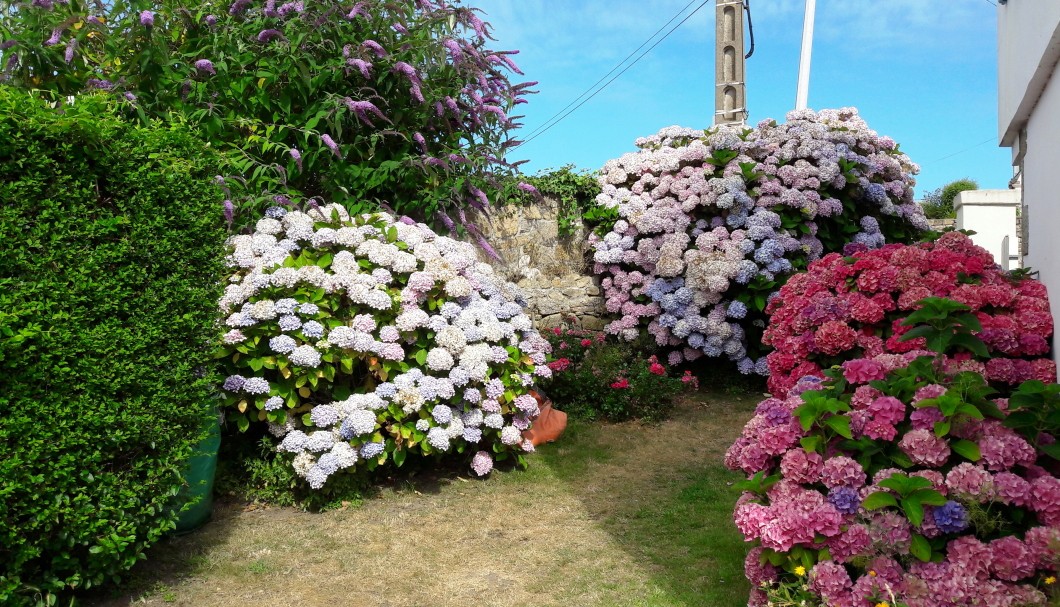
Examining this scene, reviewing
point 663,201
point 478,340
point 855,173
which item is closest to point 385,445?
point 478,340

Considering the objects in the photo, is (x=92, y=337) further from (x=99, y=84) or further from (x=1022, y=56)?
(x=1022, y=56)

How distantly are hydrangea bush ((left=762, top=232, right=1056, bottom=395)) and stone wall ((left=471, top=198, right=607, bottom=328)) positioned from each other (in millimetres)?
3346

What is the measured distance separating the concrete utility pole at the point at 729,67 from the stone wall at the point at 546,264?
446 centimetres

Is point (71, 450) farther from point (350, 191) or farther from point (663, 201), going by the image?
point (663, 201)

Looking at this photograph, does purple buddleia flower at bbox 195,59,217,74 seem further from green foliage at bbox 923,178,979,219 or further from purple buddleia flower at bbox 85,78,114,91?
green foliage at bbox 923,178,979,219

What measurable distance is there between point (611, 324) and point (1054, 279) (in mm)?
4417

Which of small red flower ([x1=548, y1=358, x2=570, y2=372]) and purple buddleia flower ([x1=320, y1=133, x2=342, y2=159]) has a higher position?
purple buddleia flower ([x1=320, y1=133, x2=342, y2=159])

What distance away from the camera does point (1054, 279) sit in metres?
4.03

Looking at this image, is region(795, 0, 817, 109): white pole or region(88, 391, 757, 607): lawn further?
region(795, 0, 817, 109): white pole

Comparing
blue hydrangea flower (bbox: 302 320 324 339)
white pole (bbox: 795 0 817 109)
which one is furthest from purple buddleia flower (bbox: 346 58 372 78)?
white pole (bbox: 795 0 817 109)

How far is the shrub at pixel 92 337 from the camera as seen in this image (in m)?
2.97

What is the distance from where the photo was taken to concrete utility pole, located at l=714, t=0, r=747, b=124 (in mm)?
11336

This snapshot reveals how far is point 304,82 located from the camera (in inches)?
212

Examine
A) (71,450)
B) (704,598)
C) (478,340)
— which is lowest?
(704,598)
